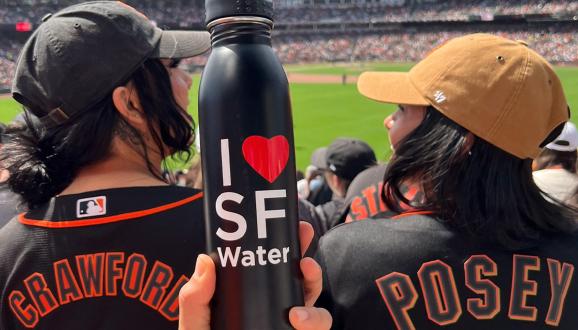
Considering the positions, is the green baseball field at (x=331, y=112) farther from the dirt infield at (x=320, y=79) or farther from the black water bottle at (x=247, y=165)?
the black water bottle at (x=247, y=165)

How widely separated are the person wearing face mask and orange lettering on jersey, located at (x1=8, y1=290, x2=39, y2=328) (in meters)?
0.83

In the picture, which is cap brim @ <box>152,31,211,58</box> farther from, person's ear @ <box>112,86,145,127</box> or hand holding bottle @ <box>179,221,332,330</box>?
hand holding bottle @ <box>179,221,332,330</box>

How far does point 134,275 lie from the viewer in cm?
138

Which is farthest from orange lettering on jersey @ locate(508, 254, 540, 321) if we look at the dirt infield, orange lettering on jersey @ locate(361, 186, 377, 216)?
the dirt infield

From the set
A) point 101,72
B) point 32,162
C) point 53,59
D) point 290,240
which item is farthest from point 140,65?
point 290,240

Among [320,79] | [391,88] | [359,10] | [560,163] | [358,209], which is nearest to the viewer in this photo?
[391,88]

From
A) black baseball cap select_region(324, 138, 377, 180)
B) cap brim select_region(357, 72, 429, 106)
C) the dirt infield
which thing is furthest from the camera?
the dirt infield

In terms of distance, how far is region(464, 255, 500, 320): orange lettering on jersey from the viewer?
5.04ft

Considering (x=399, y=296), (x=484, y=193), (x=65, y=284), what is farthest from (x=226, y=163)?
(x=484, y=193)

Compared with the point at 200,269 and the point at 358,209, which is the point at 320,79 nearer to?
the point at 358,209

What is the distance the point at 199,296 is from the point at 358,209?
181 centimetres

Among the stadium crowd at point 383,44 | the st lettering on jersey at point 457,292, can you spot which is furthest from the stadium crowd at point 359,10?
the st lettering on jersey at point 457,292

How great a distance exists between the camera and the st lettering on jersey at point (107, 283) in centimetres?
137

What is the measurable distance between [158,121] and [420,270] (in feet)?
3.14
